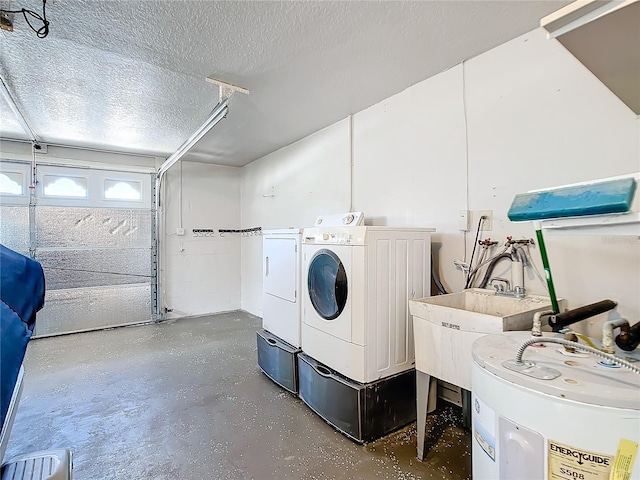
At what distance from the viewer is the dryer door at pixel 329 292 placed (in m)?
2.02

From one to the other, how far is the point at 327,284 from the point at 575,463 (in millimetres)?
1507

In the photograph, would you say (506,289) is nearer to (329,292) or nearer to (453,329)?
(453,329)

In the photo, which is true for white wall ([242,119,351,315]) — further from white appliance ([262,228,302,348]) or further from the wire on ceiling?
the wire on ceiling

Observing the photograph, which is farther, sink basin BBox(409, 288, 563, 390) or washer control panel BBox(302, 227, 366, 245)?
washer control panel BBox(302, 227, 366, 245)

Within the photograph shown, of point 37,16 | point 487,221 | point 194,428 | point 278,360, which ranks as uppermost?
point 37,16

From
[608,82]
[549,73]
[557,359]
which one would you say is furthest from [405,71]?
[557,359]

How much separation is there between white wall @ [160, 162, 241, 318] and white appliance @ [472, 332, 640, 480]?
5013mm

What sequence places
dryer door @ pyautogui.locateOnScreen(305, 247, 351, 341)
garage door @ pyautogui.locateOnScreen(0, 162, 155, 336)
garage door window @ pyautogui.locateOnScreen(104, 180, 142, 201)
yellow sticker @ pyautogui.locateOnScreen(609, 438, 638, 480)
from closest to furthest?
yellow sticker @ pyautogui.locateOnScreen(609, 438, 638, 480) → dryer door @ pyautogui.locateOnScreen(305, 247, 351, 341) → garage door @ pyautogui.locateOnScreen(0, 162, 155, 336) → garage door window @ pyautogui.locateOnScreen(104, 180, 142, 201)

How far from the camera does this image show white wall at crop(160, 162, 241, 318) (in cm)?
514

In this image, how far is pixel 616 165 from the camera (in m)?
1.63

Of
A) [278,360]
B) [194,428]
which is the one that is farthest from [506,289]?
[194,428]

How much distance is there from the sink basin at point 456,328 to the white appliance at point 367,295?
23cm

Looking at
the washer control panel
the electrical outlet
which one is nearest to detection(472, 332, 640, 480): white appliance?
the washer control panel

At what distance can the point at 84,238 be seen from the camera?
4.45 m
